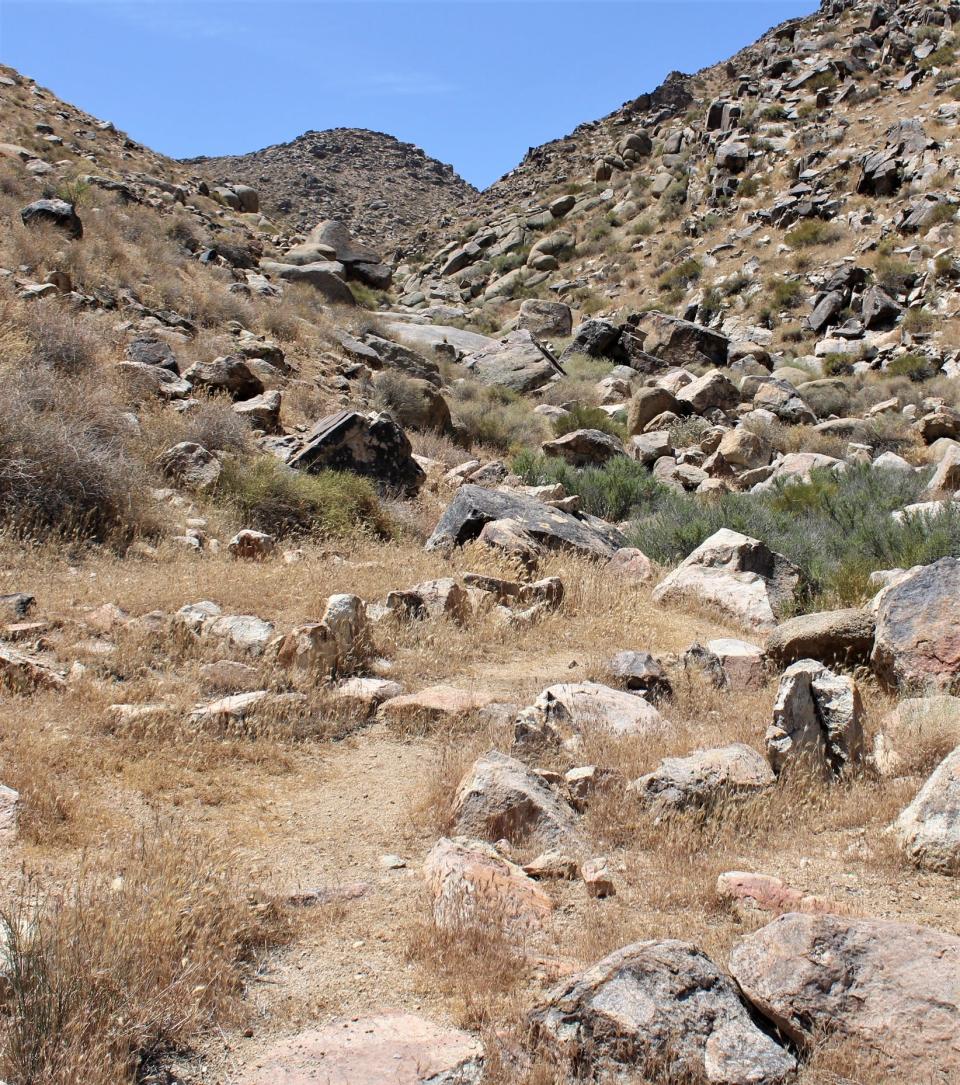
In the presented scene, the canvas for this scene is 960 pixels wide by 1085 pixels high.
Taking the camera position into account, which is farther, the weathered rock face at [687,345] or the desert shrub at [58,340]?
the weathered rock face at [687,345]

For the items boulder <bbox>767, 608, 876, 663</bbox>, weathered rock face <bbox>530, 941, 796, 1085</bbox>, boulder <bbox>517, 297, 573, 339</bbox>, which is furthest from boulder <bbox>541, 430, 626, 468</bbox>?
weathered rock face <bbox>530, 941, 796, 1085</bbox>

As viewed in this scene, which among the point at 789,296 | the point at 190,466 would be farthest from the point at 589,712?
the point at 789,296

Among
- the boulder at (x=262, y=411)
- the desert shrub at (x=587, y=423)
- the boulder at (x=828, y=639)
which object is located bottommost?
the boulder at (x=828, y=639)

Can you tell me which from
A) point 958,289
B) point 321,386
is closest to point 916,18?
point 958,289

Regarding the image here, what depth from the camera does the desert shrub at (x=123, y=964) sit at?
2303 mm

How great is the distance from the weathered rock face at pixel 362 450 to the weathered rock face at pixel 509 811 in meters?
6.17

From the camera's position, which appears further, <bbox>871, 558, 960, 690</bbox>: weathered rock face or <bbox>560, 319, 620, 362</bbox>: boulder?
<bbox>560, 319, 620, 362</bbox>: boulder

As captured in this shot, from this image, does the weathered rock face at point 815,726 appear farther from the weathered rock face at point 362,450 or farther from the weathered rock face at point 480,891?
the weathered rock face at point 362,450

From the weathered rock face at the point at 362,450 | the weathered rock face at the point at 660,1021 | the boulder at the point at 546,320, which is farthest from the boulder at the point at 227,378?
the boulder at the point at 546,320

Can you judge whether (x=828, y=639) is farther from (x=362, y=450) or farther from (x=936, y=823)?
(x=362, y=450)

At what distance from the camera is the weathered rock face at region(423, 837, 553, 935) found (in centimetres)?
314

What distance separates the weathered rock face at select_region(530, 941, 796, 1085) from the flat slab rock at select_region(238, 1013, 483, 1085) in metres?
0.24

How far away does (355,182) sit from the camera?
169 ft

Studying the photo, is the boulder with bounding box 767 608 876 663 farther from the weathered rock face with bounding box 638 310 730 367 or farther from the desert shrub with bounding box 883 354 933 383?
the weathered rock face with bounding box 638 310 730 367
